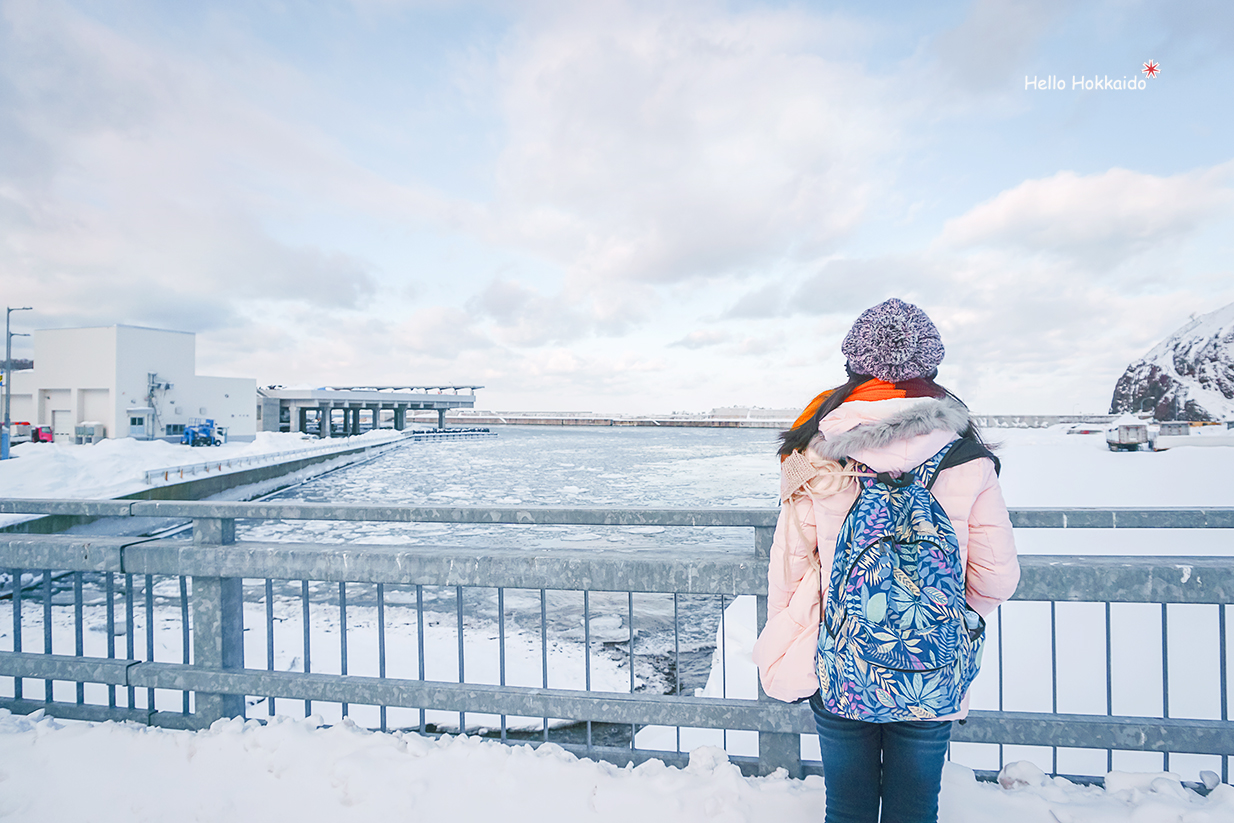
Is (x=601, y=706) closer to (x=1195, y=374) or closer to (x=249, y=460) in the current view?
(x=249, y=460)

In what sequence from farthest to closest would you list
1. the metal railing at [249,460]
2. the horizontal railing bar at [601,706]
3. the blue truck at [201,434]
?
the blue truck at [201,434] < the metal railing at [249,460] < the horizontal railing bar at [601,706]

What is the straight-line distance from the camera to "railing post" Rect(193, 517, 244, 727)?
9.91ft

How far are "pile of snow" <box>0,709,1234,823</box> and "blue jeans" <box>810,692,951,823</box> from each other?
2.19ft

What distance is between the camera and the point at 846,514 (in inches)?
66.2

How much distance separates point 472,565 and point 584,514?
60cm

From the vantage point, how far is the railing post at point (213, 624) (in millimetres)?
3021

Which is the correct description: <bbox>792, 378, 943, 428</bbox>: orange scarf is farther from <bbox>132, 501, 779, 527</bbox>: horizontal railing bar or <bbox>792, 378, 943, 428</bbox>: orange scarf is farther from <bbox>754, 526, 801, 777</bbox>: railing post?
<bbox>754, 526, 801, 777</bbox>: railing post

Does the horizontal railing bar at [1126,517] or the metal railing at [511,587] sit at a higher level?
the horizontal railing bar at [1126,517]

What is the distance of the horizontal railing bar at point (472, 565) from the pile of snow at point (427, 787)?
0.72 meters

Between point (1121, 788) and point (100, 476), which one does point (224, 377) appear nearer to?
point (100, 476)

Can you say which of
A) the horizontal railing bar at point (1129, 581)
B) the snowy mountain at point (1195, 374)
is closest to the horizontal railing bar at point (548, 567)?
the horizontal railing bar at point (1129, 581)

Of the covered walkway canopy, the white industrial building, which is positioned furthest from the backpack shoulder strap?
the covered walkway canopy

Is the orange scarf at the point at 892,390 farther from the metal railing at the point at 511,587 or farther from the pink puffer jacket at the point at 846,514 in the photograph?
the metal railing at the point at 511,587

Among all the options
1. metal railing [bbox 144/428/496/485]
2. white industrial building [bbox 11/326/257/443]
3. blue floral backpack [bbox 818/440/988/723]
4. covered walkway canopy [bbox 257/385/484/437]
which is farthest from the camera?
covered walkway canopy [bbox 257/385/484/437]
